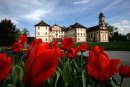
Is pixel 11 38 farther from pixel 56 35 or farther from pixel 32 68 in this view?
pixel 56 35

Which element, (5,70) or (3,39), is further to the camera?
(3,39)

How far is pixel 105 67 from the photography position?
3.42ft

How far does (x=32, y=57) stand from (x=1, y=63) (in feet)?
0.70

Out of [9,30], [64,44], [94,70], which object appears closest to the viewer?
[94,70]

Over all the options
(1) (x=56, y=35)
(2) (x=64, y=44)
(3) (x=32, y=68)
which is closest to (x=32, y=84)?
(3) (x=32, y=68)

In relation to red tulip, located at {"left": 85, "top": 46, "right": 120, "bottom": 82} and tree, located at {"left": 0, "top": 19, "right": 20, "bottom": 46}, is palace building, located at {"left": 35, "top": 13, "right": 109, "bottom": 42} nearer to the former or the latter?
tree, located at {"left": 0, "top": 19, "right": 20, "bottom": 46}

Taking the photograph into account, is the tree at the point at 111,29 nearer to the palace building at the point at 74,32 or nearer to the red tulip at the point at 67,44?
the palace building at the point at 74,32

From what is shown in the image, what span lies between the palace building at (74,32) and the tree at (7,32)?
229 feet

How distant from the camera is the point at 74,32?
126m

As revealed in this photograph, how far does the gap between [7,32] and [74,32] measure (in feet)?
276

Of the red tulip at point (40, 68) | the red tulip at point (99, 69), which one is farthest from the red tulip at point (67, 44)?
the red tulip at point (40, 68)

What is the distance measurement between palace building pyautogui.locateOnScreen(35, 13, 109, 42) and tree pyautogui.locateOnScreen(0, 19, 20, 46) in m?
69.9

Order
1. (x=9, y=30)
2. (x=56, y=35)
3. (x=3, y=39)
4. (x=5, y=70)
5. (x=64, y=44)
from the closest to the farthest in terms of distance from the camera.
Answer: (x=5, y=70) < (x=64, y=44) < (x=3, y=39) < (x=9, y=30) < (x=56, y=35)

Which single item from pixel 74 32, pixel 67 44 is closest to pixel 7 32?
pixel 67 44
